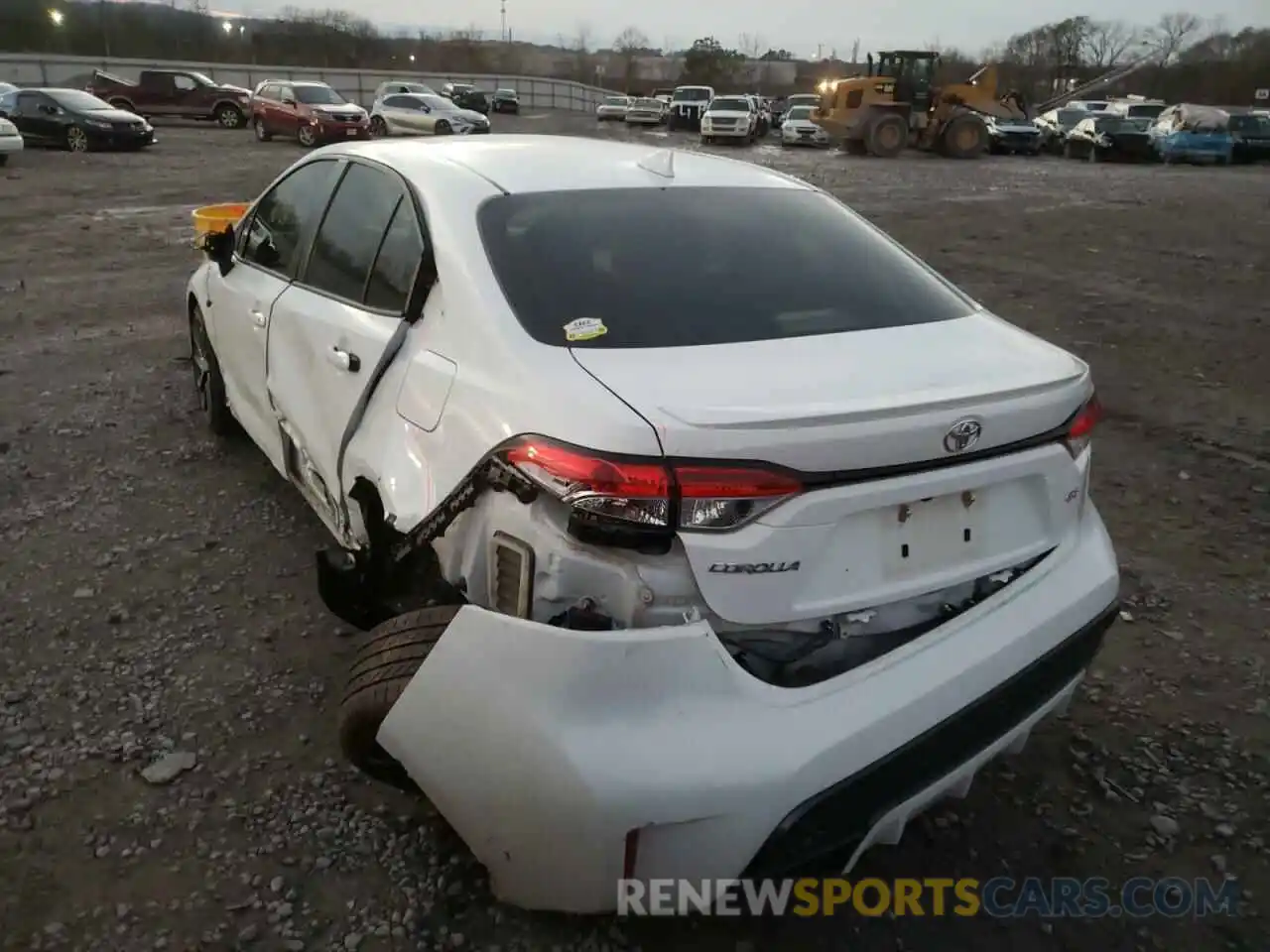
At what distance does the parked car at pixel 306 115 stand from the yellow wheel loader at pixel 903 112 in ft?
43.0

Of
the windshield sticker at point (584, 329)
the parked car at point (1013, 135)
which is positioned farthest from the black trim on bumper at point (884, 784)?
the parked car at point (1013, 135)

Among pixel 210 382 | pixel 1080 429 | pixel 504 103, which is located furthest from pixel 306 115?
pixel 1080 429

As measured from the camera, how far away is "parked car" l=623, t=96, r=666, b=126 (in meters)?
40.8

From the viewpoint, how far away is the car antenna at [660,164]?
123 inches

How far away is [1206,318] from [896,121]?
21212 mm

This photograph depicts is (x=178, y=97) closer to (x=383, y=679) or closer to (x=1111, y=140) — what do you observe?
(x=1111, y=140)

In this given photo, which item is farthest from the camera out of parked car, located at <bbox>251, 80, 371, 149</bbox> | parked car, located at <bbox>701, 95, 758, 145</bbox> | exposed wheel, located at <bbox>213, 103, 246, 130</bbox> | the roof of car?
exposed wheel, located at <bbox>213, 103, 246, 130</bbox>

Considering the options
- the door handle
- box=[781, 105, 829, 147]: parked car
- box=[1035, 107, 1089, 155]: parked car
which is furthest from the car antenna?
box=[1035, 107, 1089, 155]: parked car

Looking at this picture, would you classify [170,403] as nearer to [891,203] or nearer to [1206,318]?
[1206,318]

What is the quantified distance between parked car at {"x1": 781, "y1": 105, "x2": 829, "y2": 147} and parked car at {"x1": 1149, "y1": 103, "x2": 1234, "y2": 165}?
9.61 meters

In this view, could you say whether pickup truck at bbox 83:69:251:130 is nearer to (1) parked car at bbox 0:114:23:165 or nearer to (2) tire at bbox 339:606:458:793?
(1) parked car at bbox 0:114:23:165

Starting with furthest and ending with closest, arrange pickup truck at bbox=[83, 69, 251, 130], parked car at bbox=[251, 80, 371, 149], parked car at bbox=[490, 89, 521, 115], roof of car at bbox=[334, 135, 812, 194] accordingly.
A: parked car at bbox=[490, 89, 521, 115], pickup truck at bbox=[83, 69, 251, 130], parked car at bbox=[251, 80, 371, 149], roof of car at bbox=[334, 135, 812, 194]

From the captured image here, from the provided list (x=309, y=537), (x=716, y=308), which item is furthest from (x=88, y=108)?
(x=716, y=308)

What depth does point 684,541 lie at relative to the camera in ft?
6.34
